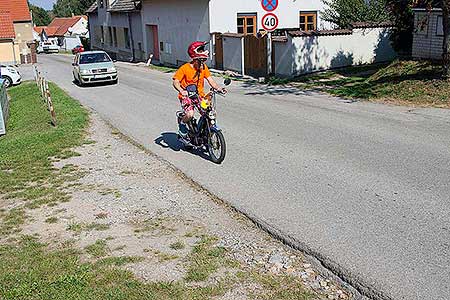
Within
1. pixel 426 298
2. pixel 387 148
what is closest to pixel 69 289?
pixel 426 298

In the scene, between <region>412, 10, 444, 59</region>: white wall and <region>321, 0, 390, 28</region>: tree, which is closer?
<region>412, 10, 444, 59</region>: white wall

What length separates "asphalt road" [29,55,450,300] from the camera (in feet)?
15.8

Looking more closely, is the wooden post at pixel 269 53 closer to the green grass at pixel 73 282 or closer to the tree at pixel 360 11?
the tree at pixel 360 11

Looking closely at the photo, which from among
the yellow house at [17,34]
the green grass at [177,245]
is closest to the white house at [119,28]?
the yellow house at [17,34]

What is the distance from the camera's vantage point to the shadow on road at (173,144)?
9602 mm

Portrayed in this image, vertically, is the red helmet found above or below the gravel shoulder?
above

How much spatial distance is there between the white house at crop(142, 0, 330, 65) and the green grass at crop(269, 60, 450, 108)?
769cm

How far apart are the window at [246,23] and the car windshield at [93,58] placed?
748 cm

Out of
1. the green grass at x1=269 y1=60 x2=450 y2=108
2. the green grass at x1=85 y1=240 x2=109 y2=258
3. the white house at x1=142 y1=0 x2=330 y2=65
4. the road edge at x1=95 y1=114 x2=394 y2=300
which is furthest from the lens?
the white house at x1=142 y1=0 x2=330 y2=65

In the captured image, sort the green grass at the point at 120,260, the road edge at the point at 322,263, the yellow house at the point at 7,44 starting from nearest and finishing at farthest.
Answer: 1. the road edge at the point at 322,263
2. the green grass at the point at 120,260
3. the yellow house at the point at 7,44

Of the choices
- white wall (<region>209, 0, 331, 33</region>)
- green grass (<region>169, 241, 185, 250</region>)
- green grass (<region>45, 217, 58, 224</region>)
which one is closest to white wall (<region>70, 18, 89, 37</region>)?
white wall (<region>209, 0, 331, 33</region>)

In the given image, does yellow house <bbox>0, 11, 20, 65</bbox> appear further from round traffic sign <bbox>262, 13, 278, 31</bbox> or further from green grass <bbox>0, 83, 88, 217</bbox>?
round traffic sign <bbox>262, 13, 278, 31</bbox>

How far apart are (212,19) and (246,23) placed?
2.10 meters

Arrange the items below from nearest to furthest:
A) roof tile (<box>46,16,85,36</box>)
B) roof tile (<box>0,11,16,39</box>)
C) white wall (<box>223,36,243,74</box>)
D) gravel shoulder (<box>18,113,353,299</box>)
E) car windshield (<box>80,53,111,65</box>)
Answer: gravel shoulder (<box>18,113,353,299</box>) < car windshield (<box>80,53,111,65</box>) < white wall (<box>223,36,243,74</box>) < roof tile (<box>0,11,16,39</box>) < roof tile (<box>46,16,85,36</box>)
